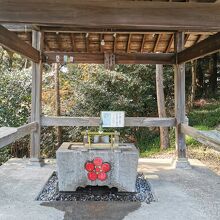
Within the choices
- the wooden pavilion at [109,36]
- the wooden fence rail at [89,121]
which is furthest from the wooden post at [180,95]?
the wooden fence rail at [89,121]

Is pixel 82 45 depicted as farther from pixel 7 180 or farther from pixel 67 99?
pixel 67 99

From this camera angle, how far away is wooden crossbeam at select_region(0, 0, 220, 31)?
2955 millimetres

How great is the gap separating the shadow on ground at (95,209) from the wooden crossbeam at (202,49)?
218 centimetres

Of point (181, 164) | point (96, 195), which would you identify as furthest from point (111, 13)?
point (181, 164)

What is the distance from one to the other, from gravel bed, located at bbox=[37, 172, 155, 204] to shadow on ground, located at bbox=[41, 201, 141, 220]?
19 centimetres

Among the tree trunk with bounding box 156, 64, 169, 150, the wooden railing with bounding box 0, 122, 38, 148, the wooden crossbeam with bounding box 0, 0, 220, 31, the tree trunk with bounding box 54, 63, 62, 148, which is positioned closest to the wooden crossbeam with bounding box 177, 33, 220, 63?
the wooden crossbeam with bounding box 0, 0, 220, 31

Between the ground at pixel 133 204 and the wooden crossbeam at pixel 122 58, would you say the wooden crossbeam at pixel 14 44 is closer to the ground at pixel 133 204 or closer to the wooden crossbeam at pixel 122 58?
the wooden crossbeam at pixel 122 58

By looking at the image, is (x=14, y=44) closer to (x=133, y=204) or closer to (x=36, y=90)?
(x=36, y=90)

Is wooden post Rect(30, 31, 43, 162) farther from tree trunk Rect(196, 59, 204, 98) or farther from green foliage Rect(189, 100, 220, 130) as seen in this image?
tree trunk Rect(196, 59, 204, 98)

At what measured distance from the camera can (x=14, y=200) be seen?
3967mm

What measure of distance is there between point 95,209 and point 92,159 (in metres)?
0.66

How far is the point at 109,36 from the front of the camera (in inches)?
252

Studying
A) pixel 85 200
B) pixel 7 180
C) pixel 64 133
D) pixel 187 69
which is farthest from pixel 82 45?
pixel 187 69

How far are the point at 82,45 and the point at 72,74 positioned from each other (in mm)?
4249
